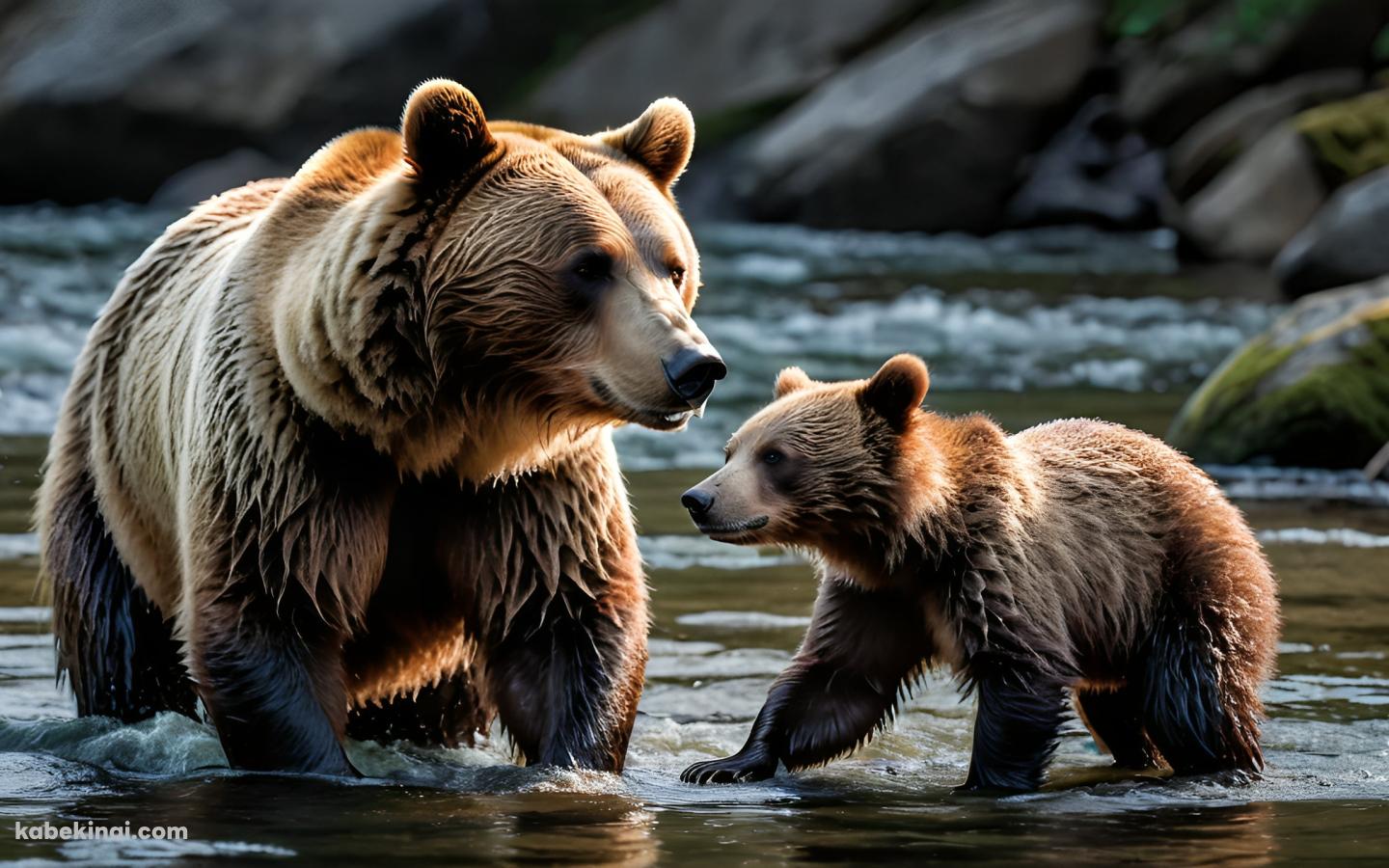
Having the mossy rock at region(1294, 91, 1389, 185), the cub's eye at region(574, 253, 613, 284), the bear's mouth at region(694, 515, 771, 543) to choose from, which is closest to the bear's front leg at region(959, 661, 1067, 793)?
the bear's mouth at region(694, 515, 771, 543)

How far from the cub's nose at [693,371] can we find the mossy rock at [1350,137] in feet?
56.7

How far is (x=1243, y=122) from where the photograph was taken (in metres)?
23.9

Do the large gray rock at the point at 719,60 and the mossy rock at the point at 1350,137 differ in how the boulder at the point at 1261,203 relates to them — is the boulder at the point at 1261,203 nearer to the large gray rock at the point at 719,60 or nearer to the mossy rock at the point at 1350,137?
the mossy rock at the point at 1350,137

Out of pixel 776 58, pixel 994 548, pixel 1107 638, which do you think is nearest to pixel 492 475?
pixel 994 548

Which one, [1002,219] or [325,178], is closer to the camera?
[325,178]

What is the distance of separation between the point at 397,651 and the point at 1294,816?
8.03 feet

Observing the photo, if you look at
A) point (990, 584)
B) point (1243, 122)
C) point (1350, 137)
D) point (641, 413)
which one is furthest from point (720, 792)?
point (1243, 122)

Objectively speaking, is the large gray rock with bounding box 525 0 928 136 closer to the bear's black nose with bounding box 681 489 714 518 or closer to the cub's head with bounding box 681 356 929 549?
the cub's head with bounding box 681 356 929 549

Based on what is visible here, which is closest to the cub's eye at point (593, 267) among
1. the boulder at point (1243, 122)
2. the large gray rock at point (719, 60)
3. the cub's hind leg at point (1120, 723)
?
the cub's hind leg at point (1120, 723)

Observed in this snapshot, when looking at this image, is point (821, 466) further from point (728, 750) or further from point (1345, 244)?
point (1345, 244)

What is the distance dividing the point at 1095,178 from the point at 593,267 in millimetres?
21599

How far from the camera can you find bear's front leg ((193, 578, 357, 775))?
533cm

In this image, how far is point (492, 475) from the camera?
546 cm

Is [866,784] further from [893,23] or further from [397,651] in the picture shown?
[893,23]
